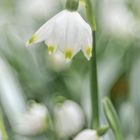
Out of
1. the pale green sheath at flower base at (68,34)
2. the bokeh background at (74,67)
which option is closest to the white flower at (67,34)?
the pale green sheath at flower base at (68,34)

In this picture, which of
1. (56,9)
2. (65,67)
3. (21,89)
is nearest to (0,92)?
(21,89)

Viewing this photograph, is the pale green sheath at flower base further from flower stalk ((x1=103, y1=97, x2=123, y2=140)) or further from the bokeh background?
the bokeh background

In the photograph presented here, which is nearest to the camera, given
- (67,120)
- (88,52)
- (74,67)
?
(88,52)

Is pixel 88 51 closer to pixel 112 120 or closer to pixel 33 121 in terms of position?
pixel 112 120

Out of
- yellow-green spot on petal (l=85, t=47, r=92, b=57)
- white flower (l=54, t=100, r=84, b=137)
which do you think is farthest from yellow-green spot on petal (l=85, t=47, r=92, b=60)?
white flower (l=54, t=100, r=84, b=137)

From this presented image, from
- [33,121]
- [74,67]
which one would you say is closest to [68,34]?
[33,121]
